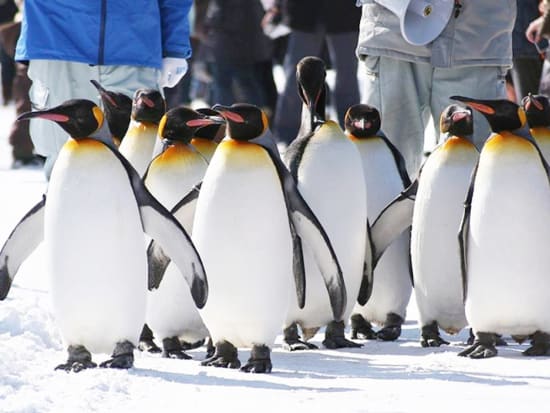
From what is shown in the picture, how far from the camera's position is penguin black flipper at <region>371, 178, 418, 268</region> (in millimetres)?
5500

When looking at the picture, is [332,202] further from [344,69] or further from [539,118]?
[344,69]

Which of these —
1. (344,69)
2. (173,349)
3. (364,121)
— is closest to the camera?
(173,349)

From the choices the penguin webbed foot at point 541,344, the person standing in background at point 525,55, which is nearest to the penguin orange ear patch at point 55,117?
the penguin webbed foot at point 541,344

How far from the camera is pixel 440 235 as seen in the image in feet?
17.4

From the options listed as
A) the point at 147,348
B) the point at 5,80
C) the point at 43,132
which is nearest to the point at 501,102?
the point at 147,348

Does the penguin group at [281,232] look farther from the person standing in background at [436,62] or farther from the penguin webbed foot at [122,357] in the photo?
the person standing in background at [436,62]

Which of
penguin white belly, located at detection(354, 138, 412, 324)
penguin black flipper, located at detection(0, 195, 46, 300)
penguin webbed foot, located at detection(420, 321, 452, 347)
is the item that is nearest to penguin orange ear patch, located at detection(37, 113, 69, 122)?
penguin black flipper, located at detection(0, 195, 46, 300)

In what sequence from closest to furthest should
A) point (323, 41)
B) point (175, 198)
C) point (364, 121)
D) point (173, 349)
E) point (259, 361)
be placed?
point (259, 361), point (173, 349), point (175, 198), point (364, 121), point (323, 41)

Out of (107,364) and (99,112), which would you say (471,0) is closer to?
(99,112)

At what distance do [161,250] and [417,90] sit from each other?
4.68ft

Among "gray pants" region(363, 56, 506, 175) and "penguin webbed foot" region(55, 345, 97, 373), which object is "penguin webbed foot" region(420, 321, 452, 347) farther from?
"penguin webbed foot" region(55, 345, 97, 373)

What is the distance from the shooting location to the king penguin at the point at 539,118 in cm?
560

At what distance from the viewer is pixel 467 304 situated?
5.00 metres

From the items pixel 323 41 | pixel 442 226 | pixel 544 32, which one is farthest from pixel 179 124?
pixel 323 41
